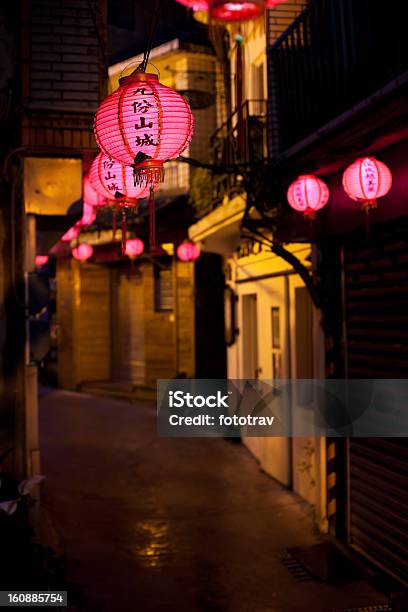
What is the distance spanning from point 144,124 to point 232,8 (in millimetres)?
1967

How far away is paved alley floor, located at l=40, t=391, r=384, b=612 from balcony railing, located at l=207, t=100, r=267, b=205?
17.1 feet

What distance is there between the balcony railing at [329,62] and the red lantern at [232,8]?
164 cm

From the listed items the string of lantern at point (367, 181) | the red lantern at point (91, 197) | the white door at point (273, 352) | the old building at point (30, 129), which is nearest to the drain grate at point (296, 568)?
the white door at point (273, 352)

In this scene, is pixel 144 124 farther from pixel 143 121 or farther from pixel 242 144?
pixel 242 144

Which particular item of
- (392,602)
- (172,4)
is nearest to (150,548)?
(392,602)

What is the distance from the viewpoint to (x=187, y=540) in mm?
8680

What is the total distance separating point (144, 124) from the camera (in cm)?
543

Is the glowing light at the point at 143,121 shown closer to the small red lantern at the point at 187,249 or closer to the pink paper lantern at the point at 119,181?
the pink paper lantern at the point at 119,181

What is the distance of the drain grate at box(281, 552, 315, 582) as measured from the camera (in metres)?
7.33

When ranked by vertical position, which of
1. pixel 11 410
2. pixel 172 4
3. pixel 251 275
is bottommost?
pixel 11 410

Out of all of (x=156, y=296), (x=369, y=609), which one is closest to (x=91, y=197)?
(x=369, y=609)

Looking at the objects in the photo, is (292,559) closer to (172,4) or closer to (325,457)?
(325,457)

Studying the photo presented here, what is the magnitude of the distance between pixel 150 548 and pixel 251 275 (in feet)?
20.6

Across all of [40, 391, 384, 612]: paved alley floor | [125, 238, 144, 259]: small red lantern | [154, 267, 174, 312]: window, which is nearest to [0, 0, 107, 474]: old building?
[40, 391, 384, 612]: paved alley floor
